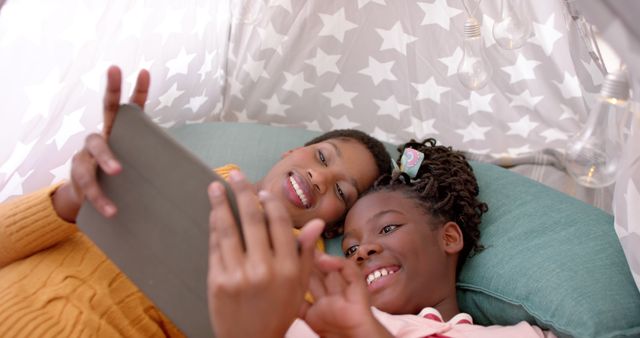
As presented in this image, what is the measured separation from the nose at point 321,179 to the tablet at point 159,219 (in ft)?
2.11

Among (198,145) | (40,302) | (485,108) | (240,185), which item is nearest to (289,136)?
(198,145)

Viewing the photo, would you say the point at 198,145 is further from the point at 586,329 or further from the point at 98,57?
the point at 586,329

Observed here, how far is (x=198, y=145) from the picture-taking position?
186cm

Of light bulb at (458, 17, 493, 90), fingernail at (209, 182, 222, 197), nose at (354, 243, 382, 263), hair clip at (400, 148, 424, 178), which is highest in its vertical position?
fingernail at (209, 182, 222, 197)

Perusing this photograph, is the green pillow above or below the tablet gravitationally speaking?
below

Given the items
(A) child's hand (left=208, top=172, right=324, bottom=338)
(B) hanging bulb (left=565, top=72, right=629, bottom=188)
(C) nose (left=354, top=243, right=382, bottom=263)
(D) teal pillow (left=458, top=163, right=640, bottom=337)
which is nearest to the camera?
(A) child's hand (left=208, top=172, right=324, bottom=338)

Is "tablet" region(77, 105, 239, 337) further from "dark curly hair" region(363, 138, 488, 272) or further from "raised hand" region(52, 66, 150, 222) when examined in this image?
"dark curly hair" region(363, 138, 488, 272)

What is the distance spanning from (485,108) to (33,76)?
1.17 m

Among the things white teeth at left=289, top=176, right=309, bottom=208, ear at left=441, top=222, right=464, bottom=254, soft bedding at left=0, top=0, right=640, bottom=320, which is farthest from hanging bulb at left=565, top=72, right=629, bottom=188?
white teeth at left=289, top=176, right=309, bottom=208

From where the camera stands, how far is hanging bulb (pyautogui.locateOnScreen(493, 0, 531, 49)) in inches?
62.3

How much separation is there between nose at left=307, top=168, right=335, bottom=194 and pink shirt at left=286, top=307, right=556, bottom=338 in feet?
1.12

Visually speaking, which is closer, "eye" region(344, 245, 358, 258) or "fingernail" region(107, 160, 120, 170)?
"fingernail" region(107, 160, 120, 170)

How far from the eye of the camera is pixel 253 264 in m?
0.71

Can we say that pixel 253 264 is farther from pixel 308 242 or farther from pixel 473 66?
pixel 473 66
